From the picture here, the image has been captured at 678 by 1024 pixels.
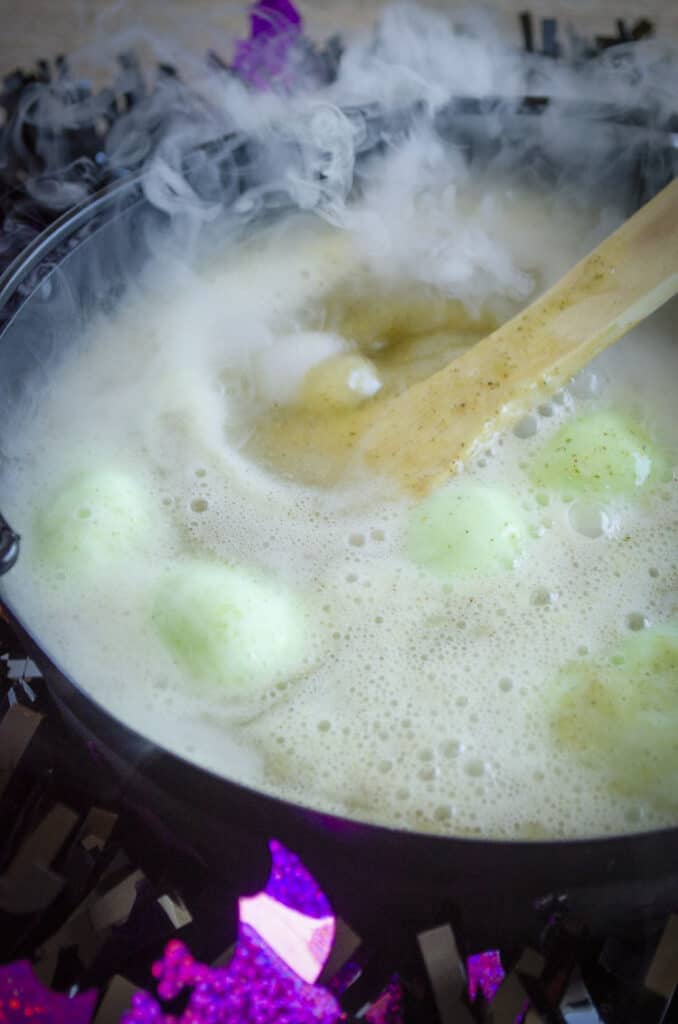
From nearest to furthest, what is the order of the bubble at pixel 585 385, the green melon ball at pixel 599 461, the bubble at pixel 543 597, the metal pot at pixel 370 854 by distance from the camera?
1. the metal pot at pixel 370 854
2. the bubble at pixel 543 597
3. the green melon ball at pixel 599 461
4. the bubble at pixel 585 385

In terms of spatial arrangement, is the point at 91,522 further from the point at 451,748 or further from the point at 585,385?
the point at 585,385


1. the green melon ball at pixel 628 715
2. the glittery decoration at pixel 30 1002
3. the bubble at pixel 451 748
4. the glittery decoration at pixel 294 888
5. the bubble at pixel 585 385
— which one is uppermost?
the glittery decoration at pixel 30 1002

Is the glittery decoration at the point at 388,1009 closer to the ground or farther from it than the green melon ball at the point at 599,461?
farther from it

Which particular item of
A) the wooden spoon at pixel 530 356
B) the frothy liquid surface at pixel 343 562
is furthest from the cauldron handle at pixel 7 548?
the wooden spoon at pixel 530 356

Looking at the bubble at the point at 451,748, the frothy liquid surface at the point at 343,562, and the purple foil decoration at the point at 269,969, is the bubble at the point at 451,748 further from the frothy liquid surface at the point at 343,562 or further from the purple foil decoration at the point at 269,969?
the purple foil decoration at the point at 269,969

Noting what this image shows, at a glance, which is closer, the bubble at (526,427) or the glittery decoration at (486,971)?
the glittery decoration at (486,971)

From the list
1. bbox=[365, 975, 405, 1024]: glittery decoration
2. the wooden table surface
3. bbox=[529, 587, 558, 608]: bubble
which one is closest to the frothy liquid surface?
bbox=[529, 587, 558, 608]: bubble

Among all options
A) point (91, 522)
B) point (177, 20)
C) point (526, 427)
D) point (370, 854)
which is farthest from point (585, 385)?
point (177, 20)
